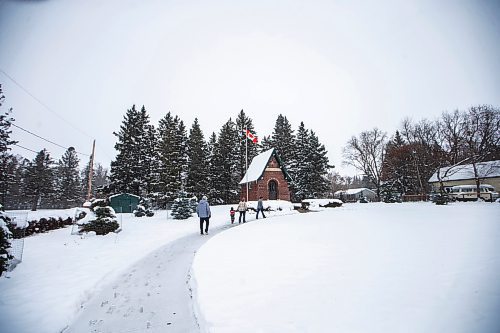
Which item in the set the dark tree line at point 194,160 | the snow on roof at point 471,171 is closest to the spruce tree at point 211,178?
the dark tree line at point 194,160

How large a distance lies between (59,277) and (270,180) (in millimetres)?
26670

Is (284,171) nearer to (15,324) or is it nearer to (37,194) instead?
(15,324)

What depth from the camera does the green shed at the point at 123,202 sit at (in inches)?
1090

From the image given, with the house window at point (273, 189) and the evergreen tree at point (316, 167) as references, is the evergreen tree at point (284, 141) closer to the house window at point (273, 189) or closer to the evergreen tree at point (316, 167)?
the evergreen tree at point (316, 167)

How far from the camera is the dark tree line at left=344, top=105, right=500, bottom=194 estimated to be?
104ft

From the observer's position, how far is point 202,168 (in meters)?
38.3

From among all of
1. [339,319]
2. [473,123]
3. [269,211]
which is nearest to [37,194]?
[269,211]

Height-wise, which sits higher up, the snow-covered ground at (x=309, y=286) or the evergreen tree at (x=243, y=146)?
the evergreen tree at (x=243, y=146)

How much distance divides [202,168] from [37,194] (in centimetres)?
2899

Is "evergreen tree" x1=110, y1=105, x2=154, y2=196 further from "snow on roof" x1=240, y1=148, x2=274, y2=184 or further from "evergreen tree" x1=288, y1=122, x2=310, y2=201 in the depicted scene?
"evergreen tree" x1=288, y1=122, x2=310, y2=201

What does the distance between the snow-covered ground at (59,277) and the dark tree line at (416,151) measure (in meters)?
38.9

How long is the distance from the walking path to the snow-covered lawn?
1.21ft

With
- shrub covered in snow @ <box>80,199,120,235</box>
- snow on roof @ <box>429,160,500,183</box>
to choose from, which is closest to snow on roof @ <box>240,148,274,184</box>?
shrub covered in snow @ <box>80,199,120,235</box>

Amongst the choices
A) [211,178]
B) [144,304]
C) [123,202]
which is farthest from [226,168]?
[144,304]
